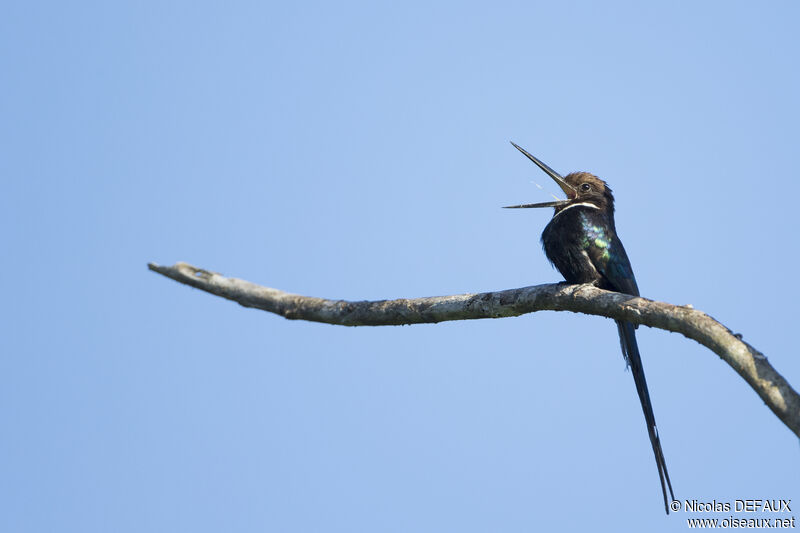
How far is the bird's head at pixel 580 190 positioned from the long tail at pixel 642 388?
1.36 meters

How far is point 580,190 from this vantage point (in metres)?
6.05

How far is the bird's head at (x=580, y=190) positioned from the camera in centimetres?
591

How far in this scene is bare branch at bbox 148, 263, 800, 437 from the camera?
123 inches

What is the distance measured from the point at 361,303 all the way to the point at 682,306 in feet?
4.95

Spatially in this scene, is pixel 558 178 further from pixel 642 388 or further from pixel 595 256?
pixel 642 388

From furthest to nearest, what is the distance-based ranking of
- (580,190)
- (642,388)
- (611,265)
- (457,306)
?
(580,190), (611,265), (642,388), (457,306)

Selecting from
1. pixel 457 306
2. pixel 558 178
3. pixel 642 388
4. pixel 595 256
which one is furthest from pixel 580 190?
pixel 457 306

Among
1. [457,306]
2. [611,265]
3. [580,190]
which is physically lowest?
[457,306]

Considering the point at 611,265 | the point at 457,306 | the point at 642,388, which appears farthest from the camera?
the point at 611,265

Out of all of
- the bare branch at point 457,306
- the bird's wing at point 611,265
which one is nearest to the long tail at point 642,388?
the bird's wing at point 611,265

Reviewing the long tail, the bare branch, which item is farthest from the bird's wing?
the bare branch

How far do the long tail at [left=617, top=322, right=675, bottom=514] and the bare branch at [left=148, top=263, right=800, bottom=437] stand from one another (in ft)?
3.41

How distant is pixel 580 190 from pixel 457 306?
2608mm

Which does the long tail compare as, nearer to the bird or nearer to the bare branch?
the bird
